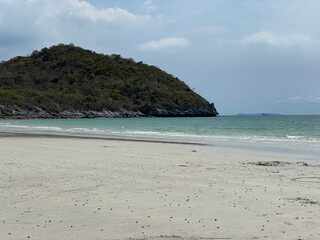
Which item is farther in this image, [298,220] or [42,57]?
[42,57]

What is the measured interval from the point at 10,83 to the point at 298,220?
15168 cm

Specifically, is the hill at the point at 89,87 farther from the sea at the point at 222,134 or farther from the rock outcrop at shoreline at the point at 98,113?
the sea at the point at 222,134

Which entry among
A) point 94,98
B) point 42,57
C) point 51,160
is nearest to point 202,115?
point 94,98

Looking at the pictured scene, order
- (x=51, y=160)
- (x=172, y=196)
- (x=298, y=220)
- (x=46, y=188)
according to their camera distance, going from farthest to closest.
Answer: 1. (x=51, y=160)
2. (x=46, y=188)
3. (x=172, y=196)
4. (x=298, y=220)

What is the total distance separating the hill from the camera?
129 meters

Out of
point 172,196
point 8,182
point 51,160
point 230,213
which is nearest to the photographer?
point 230,213

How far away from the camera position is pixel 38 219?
6242 millimetres

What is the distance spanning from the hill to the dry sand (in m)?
112

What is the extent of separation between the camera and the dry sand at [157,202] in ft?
18.7

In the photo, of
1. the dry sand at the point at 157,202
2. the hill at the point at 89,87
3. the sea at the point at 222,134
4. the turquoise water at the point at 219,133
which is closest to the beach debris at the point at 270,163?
the dry sand at the point at 157,202

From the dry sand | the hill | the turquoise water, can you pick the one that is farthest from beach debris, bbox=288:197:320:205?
the hill

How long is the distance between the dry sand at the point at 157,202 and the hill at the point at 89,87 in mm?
112107

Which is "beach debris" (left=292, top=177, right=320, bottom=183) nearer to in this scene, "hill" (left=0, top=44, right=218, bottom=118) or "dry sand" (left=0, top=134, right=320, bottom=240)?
"dry sand" (left=0, top=134, right=320, bottom=240)

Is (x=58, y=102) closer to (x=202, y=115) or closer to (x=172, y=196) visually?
(x=202, y=115)
